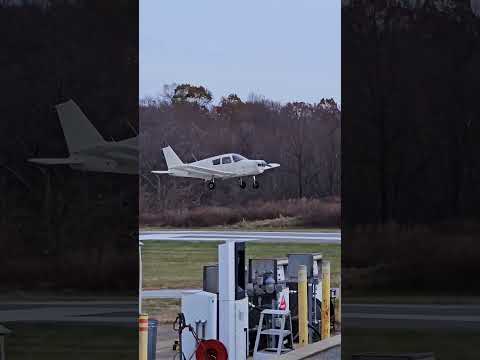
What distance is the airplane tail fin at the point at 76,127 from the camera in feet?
18.7

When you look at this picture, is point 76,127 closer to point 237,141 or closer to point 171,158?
point 171,158

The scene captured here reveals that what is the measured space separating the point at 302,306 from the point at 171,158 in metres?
12.2

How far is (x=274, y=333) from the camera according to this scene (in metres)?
9.03

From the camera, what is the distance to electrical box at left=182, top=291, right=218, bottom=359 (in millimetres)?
7633

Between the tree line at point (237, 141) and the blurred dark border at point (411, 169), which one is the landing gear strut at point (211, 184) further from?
the blurred dark border at point (411, 169)

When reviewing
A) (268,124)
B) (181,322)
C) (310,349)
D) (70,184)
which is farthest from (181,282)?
(70,184)

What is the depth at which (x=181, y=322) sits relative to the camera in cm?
711

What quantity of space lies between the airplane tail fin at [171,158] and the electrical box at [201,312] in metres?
13.4

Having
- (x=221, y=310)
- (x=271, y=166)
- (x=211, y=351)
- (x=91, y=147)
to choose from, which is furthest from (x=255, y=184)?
(x=91, y=147)

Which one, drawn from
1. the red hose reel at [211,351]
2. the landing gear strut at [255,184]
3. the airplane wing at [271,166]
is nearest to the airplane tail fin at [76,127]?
the red hose reel at [211,351]

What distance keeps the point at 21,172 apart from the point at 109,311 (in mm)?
1005

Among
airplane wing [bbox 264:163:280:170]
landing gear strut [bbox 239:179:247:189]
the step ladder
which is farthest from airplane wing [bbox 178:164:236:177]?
the step ladder

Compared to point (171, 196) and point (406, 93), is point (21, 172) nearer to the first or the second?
point (406, 93)

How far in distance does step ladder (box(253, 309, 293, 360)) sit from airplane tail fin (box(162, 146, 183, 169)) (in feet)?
38.3
